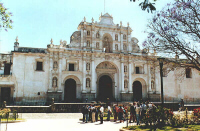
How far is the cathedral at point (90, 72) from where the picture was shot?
97.6ft

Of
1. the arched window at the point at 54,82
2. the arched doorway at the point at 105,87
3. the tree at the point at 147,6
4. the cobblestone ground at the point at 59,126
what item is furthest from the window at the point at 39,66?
the tree at the point at 147,6

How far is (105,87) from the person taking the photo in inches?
1355

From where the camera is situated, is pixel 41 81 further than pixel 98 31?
No

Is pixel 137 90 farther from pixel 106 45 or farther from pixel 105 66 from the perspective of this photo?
pixel 106 45

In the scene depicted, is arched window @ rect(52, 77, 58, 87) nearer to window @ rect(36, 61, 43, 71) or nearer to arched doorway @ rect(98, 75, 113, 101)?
window @ rect(36, 61, 43, 71)

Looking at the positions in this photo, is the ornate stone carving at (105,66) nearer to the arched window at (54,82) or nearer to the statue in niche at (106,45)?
the statue in niche at (106,45)

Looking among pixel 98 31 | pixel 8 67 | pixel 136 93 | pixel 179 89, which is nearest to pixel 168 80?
pixel 179 89

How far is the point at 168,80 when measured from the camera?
36812 mm

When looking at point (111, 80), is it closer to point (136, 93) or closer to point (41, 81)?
point (136, 93)

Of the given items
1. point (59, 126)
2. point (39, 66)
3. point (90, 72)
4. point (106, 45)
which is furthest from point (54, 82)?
point (59, 126)

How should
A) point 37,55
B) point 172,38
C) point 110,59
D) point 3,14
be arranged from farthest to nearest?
point 110,59
point 37,55
point 172,38
point 3,14

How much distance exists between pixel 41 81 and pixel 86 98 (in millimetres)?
7142

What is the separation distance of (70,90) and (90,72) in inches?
165

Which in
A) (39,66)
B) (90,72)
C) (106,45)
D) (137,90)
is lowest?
(137,90)
